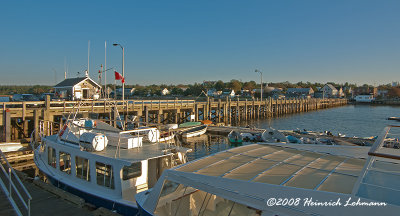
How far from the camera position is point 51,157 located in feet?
43.8

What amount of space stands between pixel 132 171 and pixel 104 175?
3.99 ft

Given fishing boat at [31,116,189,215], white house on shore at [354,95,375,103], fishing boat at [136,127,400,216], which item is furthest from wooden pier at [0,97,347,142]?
white house on shore at [354,95,375,103]

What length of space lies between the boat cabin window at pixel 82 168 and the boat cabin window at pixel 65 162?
2.64 feet

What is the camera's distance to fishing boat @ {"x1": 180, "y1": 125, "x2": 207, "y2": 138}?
105 feet

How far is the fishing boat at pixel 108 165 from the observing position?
9.97m

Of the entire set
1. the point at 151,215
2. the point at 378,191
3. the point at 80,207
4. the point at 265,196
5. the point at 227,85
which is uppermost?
the point at 227,85

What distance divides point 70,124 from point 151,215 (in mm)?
8258

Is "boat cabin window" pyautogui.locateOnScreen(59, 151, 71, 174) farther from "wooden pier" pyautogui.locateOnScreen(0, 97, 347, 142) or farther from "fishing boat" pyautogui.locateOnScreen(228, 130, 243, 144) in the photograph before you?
"fishing boat" pyautogui.locateOnScreen(228, 130, 243, 144)

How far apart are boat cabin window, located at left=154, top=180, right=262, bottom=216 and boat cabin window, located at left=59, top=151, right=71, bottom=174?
250 inches

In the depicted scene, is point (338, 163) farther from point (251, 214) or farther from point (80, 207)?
point (80, 207)

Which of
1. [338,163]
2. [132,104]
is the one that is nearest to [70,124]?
[338,163]

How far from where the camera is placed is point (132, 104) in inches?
1225

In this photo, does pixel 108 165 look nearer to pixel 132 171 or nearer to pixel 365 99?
pixel 132 171

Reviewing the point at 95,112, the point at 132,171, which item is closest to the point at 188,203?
the point at 132,171
